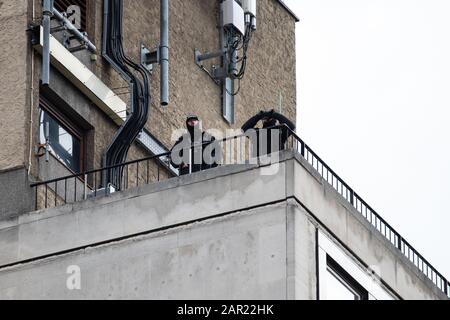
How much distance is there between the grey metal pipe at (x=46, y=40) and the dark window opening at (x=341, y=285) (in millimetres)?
7972

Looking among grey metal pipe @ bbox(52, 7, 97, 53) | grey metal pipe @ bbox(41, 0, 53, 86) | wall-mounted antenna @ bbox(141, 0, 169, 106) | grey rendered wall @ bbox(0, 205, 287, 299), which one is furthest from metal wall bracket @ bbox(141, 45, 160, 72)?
grey rendered wall @ bbox(0, 205, 287, 299)

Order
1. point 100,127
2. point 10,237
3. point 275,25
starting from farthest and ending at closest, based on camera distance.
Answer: point 275,25 < point 100,127 < point 10,237

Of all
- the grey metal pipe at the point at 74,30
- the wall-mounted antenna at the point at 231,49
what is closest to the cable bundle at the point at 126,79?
the grey metal pipe at the point at 74,30

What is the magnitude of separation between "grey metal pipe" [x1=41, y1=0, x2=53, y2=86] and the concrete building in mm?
192

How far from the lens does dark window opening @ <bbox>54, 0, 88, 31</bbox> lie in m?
44.1

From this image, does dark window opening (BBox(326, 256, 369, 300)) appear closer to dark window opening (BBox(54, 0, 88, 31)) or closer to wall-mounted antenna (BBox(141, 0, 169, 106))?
wall-mounted antenna (BBox(141, 0, 169, 106))

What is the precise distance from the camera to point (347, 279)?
37.0m

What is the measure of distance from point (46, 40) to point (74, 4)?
9.55 feet

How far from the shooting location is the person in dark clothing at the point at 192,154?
38.7 m

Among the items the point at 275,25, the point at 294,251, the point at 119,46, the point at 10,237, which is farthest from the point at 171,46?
the point at 294,251

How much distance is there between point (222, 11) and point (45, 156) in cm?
1002

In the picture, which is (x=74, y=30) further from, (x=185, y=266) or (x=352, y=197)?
(x=185, y=266)

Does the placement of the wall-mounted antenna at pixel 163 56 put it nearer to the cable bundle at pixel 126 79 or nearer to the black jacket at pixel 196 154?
the cable bundle at pixel 126 79
